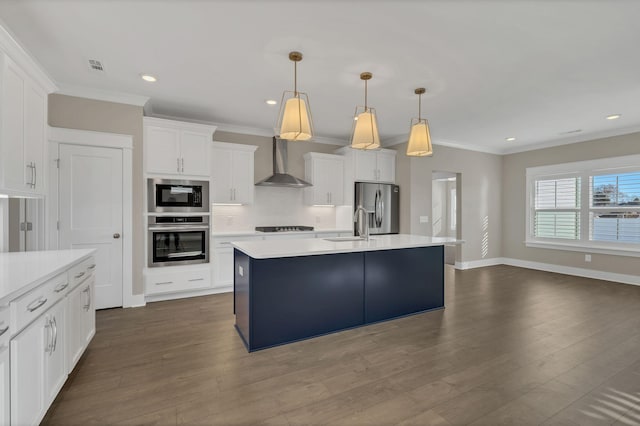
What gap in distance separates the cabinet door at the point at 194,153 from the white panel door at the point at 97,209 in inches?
29.6

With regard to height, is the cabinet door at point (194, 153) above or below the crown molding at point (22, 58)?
below

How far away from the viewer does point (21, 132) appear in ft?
7.38

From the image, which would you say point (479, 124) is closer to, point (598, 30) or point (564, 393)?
point (598, 30)

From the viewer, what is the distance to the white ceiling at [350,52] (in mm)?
2172

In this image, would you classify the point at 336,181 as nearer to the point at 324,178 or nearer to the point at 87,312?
the point at 324,178

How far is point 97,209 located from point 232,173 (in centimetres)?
182

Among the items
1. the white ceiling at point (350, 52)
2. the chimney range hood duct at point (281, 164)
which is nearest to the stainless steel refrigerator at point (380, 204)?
the chimney range hood duct at point (281, 164)

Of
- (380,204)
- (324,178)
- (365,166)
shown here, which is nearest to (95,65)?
(324,178)

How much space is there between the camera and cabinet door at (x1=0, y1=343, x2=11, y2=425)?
4.17ft

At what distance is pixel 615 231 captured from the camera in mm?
5406

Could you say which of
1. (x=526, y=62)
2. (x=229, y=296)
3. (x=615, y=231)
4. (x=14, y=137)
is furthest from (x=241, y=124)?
(x=615, y=231)

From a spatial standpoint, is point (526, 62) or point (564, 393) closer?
point (564, 393)

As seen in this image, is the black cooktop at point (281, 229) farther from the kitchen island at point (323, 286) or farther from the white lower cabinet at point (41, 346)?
the white lower cabinet at point (41, 346)

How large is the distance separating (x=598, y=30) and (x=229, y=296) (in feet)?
15.9
